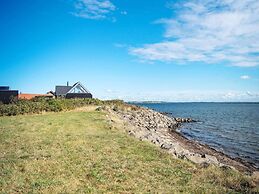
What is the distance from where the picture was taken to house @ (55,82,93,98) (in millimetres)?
72438

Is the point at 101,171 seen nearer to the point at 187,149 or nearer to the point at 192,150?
the point at 187,149

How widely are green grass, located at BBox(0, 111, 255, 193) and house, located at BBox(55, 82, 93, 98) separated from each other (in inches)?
2170

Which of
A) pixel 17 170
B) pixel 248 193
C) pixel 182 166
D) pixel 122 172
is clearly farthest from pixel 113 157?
pixel 248 193

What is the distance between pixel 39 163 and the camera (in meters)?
12.6

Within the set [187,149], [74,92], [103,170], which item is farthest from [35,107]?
[74,92]

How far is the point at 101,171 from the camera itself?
11680 mm

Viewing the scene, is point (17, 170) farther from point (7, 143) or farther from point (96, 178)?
point (7, 143)

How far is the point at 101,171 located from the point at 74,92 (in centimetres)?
6308

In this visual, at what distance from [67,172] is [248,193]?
7.16 m

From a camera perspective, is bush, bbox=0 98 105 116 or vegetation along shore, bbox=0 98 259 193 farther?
bush, bbox=0 98 105 116

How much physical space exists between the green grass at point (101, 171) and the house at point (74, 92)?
55117 mm

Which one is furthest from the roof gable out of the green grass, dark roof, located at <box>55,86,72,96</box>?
the green grass

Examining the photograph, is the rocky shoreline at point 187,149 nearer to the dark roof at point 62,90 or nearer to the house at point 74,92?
the house at point 74,92

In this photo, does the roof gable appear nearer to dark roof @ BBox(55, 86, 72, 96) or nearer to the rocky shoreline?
dark roof @ BBox(55, 86, 72, 96)
